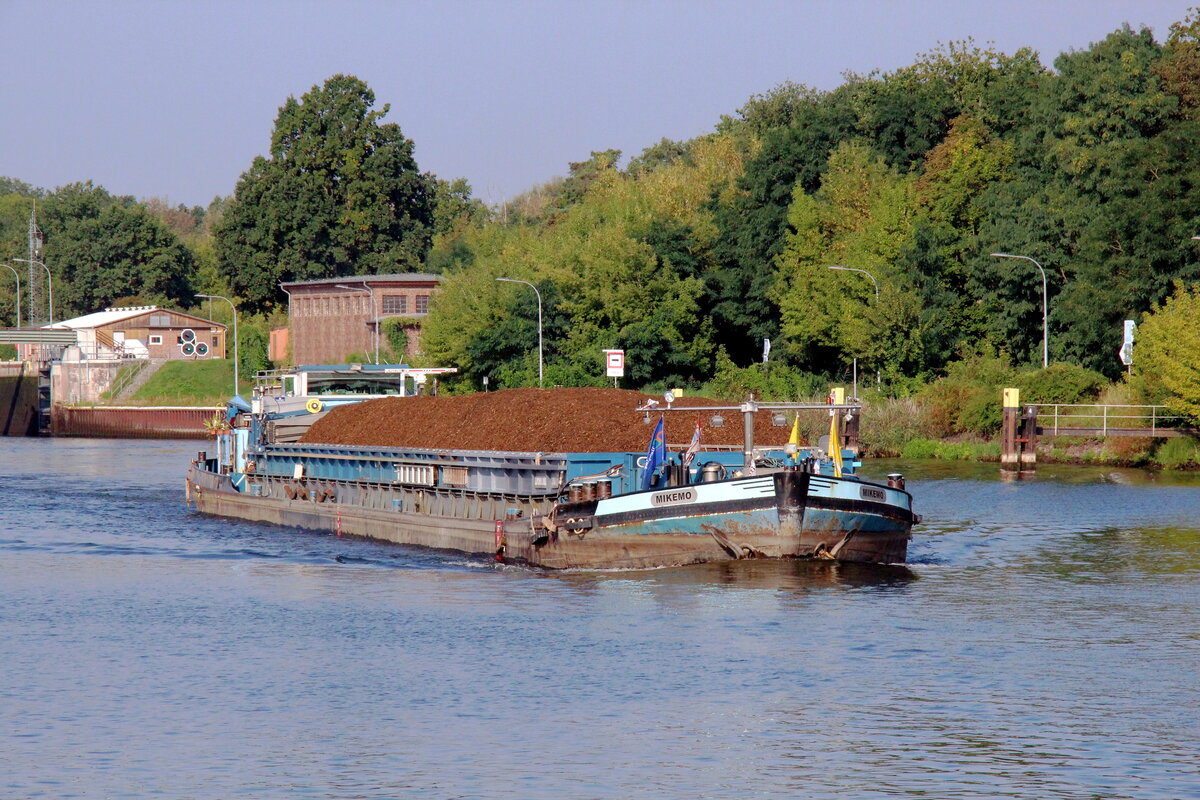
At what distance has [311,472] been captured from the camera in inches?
1660

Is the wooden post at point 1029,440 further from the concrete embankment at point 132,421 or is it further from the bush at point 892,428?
the concrete embankment at point 132,421

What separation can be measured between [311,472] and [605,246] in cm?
4200

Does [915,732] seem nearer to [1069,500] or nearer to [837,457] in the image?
[837,457]

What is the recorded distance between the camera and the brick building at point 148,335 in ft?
377

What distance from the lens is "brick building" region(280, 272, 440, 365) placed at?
105 m

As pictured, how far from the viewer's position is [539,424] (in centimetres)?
3372

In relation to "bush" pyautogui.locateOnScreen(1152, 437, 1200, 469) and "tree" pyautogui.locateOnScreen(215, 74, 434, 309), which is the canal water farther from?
"tree" pyautogui.locateOnScreen(215, 74, 434, 309)

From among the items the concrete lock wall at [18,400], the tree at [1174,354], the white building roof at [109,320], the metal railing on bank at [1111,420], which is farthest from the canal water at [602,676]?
the white building roof at [109,320]

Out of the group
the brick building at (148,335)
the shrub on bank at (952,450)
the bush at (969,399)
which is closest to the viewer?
the shrub on bank at (952,450)

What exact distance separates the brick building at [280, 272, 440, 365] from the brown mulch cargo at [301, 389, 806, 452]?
6252 centimetres

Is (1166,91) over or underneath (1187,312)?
over

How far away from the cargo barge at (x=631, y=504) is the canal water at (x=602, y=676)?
2.16 ft

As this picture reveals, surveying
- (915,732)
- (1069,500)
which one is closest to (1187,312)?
(1069,500)

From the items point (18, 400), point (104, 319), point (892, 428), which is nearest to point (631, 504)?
point (892, 428)
